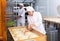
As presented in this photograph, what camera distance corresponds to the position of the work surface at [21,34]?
1823 millimetres

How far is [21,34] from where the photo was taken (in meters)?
1.96

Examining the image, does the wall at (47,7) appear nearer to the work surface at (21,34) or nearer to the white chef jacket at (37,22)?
the white chef jacket at (37,22)

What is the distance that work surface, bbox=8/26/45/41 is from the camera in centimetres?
182

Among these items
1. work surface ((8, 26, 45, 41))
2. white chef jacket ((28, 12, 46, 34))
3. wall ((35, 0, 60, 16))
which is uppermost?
wall ((35, 0, 60, 16))

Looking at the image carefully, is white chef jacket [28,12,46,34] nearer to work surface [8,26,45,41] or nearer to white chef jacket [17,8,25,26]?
work surface [8,26,45,41]

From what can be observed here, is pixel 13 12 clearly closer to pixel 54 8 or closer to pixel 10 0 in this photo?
pixel 10 0

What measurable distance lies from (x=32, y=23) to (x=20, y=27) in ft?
0.91

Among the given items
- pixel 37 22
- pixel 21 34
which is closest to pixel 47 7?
pixel 37 22

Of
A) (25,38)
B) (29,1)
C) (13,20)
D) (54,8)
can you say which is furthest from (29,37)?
(54,8)

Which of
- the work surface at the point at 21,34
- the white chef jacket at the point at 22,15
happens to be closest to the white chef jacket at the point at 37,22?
the work surface at the point at 21,34

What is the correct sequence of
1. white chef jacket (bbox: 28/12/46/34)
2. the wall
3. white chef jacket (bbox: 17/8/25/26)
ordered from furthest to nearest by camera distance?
1. the wall
2. white chef jacket (bbox: 17/8/25/26)
3. white chef jacket (bbox: 28/12/46/34)

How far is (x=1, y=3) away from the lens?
1.63 m

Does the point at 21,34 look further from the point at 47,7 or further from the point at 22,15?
the point at 47,7

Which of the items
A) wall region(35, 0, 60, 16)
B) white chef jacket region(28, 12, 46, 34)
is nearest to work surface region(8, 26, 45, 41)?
white chef jacket region(28, 12, 46, 34)
